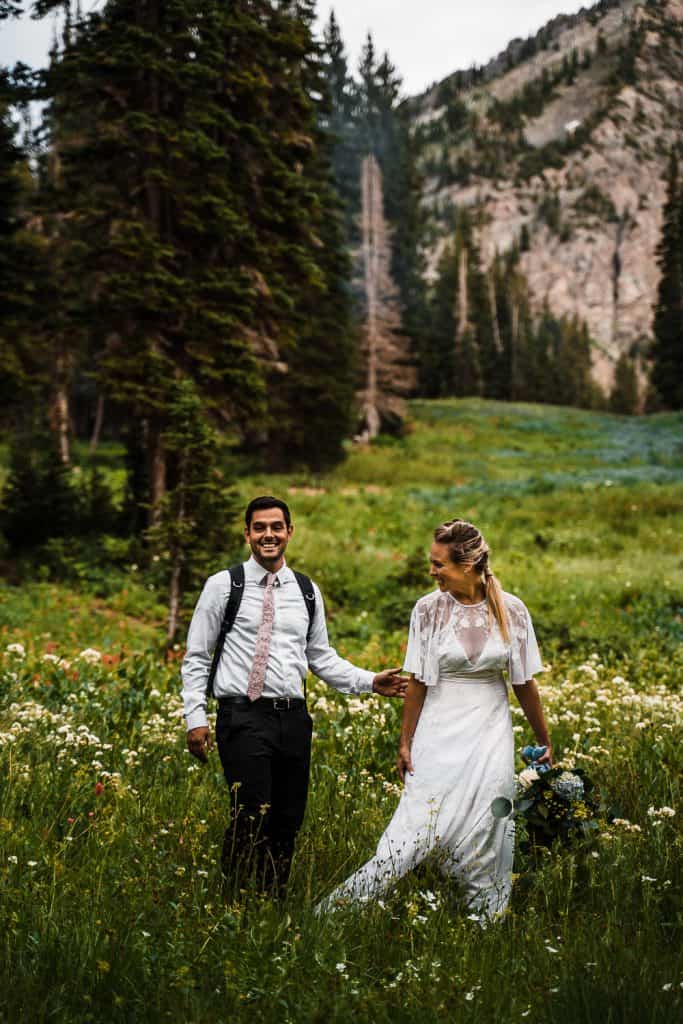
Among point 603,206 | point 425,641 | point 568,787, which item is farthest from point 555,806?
point 603,206

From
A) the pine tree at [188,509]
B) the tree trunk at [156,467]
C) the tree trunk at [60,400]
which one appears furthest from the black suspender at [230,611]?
the tree trunk at [60,400]

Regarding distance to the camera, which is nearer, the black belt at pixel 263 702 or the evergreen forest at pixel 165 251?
the black belt at pixel 263 702

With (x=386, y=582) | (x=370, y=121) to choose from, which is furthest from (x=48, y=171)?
(x=370, y=121)

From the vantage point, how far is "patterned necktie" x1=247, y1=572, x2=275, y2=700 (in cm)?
418

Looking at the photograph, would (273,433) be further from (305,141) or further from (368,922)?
(368,922)

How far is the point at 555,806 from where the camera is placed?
14.2 ft

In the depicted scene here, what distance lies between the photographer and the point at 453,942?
334cm

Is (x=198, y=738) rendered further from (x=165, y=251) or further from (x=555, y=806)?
(x=165, y=251)

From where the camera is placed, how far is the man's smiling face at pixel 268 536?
4328 mm

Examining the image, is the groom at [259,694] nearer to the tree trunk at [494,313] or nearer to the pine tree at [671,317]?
the pine tree at [671,317]

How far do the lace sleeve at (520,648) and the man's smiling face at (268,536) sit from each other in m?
1.23

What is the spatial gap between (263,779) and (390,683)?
0.95 metres

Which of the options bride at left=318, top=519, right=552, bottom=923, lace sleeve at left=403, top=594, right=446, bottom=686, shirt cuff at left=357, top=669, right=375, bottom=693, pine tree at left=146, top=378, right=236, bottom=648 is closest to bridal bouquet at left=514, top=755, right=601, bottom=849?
bride at left=318, top=519, right=552, bottom=923

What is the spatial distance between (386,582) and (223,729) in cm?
1181
